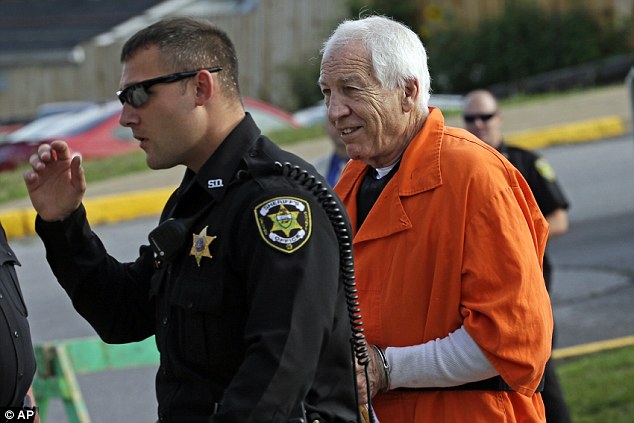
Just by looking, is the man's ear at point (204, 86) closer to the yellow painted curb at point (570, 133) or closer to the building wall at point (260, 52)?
the yellow painted curb at point (570, 133)

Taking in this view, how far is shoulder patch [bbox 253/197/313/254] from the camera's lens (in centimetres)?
266

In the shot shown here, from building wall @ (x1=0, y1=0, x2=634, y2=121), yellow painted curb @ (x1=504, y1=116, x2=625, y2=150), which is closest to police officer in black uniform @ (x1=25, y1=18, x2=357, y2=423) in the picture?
yellow painted curb @ (x1=504, y1=116, x2=625, y2=150)

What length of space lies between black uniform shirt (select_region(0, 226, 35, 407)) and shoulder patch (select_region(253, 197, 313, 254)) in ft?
3.99

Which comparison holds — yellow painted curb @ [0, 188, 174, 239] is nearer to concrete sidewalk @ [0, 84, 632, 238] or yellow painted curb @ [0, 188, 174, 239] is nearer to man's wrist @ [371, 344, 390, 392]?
concrete sidewalk @ [0, 84, 632, 238]

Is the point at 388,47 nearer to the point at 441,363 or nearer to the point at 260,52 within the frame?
the point at 441,363

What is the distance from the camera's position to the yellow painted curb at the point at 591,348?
755cm

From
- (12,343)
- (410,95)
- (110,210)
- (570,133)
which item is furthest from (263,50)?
(410,95)

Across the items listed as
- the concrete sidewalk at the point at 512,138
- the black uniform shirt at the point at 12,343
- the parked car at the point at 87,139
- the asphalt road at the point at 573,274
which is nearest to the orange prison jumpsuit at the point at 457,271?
the black uniform shirt at the point at 12,343

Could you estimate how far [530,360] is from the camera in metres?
3.12

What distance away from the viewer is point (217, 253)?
2.76 metres

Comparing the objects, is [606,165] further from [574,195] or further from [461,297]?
[461,297]

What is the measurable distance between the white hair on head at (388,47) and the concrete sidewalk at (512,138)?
30.4 ft

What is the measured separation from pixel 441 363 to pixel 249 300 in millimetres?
691

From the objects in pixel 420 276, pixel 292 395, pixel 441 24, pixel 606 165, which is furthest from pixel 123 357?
pixel 441 24
